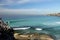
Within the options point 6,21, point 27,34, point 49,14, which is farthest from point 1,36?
point 49,14

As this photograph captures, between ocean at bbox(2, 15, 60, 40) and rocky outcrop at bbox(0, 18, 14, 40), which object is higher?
ocean at bbox(2, 15, 60, 40)

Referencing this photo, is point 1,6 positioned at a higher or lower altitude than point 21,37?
higher

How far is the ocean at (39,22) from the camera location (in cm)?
227

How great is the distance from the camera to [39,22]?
2295 mm

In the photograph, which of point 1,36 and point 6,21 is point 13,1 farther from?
point 1,36

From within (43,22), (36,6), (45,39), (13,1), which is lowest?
(45,39)

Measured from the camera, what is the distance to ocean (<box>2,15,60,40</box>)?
2.27m

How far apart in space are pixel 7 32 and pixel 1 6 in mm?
566

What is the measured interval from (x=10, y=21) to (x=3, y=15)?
0.69 ft

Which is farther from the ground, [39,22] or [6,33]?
[39,22]

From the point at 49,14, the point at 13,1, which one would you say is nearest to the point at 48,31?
the point at 49,14

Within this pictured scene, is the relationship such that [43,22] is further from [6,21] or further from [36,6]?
[6,21]

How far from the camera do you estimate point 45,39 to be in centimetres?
224

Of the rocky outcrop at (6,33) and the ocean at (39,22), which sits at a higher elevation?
the ocean at (39,22)
